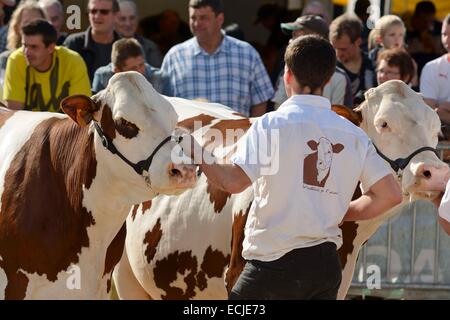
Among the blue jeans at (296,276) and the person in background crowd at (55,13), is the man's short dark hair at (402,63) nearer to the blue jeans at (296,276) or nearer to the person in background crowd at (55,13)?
the person in background crowd at (55,13)

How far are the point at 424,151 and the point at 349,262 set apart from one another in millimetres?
781

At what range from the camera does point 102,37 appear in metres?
9.67

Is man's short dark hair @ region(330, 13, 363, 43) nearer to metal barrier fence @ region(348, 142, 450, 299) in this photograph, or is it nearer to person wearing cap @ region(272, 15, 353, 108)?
person wearing cap @ region(272, 15, 353, 108)

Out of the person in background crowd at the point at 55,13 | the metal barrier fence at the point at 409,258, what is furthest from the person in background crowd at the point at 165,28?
the metal barrier fence at the point at 409,258

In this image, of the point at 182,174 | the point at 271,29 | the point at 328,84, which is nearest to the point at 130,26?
the point at 271,29

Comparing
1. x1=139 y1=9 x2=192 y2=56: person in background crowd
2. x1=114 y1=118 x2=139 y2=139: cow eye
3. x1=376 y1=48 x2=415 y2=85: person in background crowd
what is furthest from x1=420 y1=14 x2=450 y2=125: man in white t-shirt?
x1=114 y1=118 x2=139 y2=139: cow eye

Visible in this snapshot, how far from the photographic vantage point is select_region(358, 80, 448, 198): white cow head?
236 inches

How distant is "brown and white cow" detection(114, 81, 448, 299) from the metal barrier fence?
5.53 ft

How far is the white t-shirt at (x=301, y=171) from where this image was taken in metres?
4.72

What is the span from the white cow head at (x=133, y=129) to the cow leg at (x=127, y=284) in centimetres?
185

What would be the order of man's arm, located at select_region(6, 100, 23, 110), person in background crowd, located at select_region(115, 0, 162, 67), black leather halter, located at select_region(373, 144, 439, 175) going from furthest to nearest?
person in background crowd, located at select_region(115, 0, 162, 67), man's arm, located at select_region(6, 100, 23, 110), black leather halter, located at select_region(373, 144, 439, 175)

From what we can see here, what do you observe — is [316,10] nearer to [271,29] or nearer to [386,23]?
[386,23]
